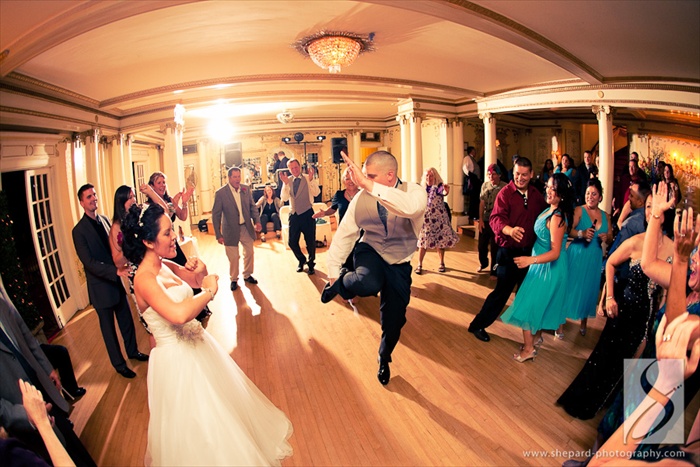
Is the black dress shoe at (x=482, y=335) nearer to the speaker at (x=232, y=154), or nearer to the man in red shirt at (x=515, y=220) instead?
Answer: the man in red shirt at (x=515, y=220)

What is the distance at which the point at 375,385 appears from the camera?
10.6ft

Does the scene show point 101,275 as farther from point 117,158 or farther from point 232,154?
point 232,154

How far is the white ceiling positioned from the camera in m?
3.12

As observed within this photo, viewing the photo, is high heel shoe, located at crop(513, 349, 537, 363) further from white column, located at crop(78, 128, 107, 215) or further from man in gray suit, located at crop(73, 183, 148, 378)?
white column, located at crop(78, 128, 107, 215)

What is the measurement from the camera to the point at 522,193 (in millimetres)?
3701

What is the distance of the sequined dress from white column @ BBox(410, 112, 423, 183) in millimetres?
6601

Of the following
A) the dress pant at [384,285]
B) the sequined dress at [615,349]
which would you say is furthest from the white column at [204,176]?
the sequined dress at [615,349]

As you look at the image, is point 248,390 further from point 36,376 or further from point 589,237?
point 589,237

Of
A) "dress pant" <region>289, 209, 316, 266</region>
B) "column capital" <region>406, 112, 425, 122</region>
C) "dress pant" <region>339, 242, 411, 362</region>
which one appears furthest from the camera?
"column capital" <region>406, 112, 425, 122</region>

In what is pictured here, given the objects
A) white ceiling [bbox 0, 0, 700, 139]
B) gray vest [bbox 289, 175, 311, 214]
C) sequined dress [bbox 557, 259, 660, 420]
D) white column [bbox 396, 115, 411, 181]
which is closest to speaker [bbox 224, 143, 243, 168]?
white column [bbox 396, 115, 411, 181]

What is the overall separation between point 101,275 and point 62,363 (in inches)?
27.4

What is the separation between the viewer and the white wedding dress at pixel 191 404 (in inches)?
76.2

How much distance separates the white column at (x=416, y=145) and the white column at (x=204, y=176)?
743cm

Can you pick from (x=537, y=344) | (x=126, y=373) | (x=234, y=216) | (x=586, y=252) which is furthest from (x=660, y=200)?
(x=234, y=216)
